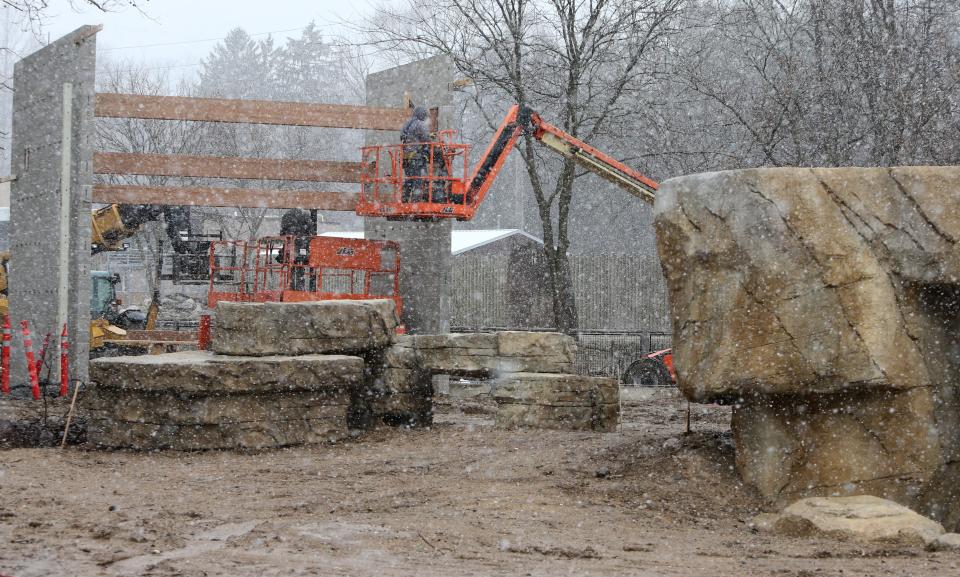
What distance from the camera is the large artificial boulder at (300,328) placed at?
8.86m

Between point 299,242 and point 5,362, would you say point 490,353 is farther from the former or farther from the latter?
point 5,362

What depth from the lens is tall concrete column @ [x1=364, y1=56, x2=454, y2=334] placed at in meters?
15.1

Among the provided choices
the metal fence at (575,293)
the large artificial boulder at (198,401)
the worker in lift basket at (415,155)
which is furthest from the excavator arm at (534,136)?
the metal fence at (575,293)

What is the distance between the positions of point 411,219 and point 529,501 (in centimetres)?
839

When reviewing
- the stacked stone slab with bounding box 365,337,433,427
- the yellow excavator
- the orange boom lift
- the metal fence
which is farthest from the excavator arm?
the metal fence

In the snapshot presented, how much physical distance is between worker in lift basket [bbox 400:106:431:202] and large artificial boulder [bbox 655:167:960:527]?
299 inches

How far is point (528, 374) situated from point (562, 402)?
46 cm

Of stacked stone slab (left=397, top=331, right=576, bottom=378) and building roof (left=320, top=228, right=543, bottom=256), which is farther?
building roof (left=320, top=228, right=543, bottom=256)

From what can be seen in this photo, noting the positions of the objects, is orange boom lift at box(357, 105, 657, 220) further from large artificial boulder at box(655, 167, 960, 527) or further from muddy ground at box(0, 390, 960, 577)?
large artificial boulder at box(655, 167, 960, 527)

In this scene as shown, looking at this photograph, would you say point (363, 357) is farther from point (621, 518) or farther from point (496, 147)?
point (496, 147)

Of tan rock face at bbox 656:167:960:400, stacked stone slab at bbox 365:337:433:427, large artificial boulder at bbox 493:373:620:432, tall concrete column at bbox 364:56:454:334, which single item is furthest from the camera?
tall concrete column at bbox 364:56:454:334

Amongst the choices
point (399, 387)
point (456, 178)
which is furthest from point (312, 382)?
point (456, 178)

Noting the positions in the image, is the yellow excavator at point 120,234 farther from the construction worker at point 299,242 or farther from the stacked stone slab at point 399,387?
the stacked stone slab at point 399,387

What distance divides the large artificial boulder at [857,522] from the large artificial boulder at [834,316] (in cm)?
49
